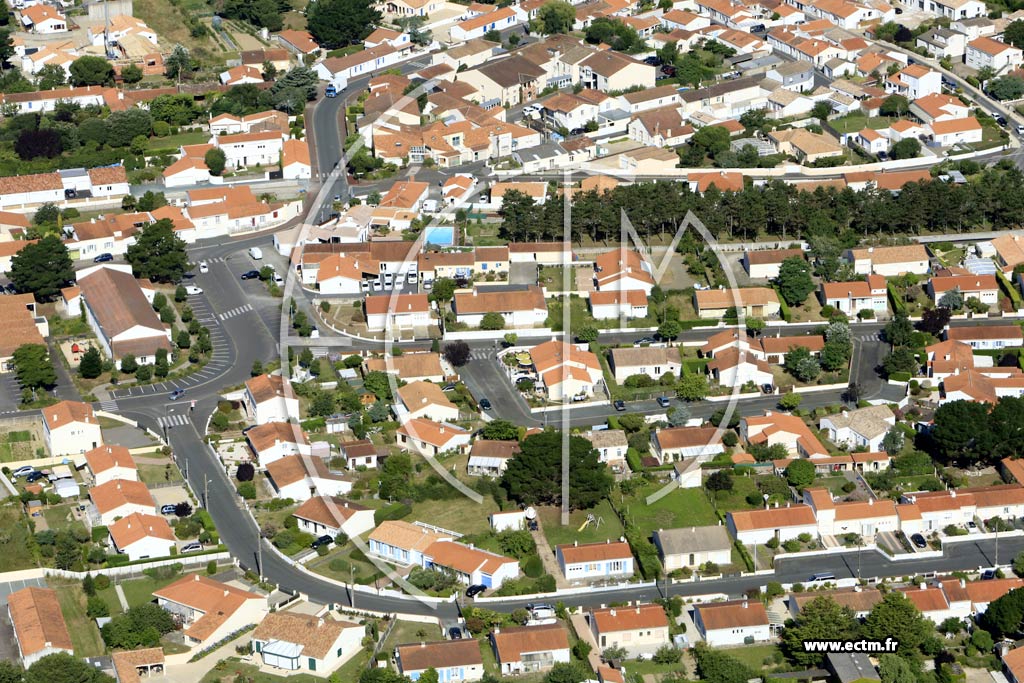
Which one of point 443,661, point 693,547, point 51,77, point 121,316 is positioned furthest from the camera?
point 51,77

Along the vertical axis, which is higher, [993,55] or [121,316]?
[121,316]

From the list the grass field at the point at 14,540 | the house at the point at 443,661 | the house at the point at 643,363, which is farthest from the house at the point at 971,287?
the grass field at the point at 14,540

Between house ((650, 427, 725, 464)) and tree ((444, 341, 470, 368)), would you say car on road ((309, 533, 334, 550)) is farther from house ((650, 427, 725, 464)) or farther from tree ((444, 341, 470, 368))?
tree ((444, 341, 470, 368))

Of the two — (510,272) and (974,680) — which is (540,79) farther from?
(974,680)

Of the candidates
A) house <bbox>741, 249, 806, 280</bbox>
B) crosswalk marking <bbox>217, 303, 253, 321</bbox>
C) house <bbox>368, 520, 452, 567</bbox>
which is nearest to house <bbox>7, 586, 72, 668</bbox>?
house <bbox>368, 520, 452, 567</bbox>

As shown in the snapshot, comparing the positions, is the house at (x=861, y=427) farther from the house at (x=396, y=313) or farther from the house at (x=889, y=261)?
the house at (x=396, y=313)

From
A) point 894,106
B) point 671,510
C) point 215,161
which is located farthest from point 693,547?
point 894,106

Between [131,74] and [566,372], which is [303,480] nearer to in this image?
[566,372]
